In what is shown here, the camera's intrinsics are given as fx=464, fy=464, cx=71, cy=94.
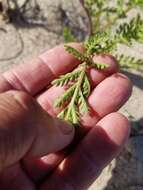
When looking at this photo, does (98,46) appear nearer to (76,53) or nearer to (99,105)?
(76,53)

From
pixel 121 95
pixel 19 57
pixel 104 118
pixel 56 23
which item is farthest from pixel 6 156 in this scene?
pixel 56 23

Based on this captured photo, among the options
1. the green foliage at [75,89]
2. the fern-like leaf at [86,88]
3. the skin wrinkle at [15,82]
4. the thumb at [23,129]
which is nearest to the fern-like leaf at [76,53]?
the green foliage at [75,89]

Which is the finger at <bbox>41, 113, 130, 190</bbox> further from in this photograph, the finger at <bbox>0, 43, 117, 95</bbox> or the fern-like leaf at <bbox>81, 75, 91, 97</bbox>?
the finger at <bbox>0, 43, 117, 95</bbox>

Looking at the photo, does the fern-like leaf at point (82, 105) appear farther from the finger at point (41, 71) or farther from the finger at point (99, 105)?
the finger at point (41, 71)

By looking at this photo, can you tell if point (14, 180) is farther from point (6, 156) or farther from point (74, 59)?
point (74, 59)

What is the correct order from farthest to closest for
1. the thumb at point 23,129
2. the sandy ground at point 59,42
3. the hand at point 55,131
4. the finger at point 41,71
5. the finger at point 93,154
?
the sandy ground at point 59,42
the finger at point 41,71
the finger at point 93,154
the hand at point 55,131
the thumb at point 23,129

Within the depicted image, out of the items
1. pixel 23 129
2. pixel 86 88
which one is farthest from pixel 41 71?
pixel 23 129

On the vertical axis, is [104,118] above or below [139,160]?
above
